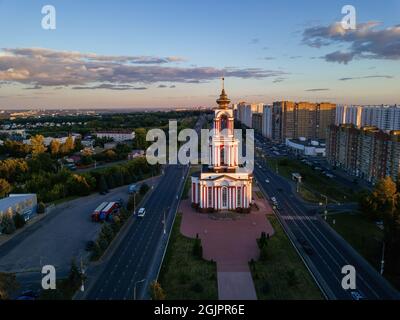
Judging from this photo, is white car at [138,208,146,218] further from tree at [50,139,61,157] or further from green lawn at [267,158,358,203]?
tree at [50,139,61,157]

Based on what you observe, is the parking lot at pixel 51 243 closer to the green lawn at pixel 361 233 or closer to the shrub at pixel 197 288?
the shrub at pixel 197 288

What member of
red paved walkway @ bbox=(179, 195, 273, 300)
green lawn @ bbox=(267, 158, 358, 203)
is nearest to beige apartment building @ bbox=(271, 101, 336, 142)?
green lawn @ bbox=(267, 158, 358, 203)

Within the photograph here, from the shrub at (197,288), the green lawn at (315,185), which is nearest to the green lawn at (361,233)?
the green lawn at (315,185)

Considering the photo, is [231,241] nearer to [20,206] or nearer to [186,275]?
[186,275]

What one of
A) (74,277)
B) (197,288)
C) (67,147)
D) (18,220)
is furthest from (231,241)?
(67,147)
